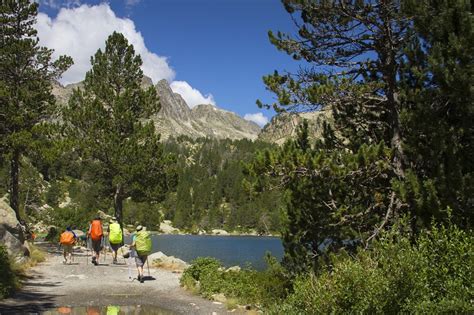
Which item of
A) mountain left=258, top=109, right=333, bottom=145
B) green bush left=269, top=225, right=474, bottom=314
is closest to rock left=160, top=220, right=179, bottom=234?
mountain left=258, top=109, right=333, bottom=145

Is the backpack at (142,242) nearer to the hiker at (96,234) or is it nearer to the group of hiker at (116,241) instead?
the group of hiker at (116,241)

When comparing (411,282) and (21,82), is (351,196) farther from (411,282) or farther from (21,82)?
(21,82)

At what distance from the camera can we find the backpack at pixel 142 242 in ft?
51.2

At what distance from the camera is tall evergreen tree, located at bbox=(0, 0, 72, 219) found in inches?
973

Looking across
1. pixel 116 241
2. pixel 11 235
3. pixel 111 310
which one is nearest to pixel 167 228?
pixel 116 241

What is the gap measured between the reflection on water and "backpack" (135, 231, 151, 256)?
3.60 metres

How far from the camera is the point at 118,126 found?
32250 mm

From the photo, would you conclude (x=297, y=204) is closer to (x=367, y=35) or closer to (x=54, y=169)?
(x=367, y=35)

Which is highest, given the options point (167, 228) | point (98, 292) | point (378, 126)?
point (378, 126)

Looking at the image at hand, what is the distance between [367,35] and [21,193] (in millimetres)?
61398

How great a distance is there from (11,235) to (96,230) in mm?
3295

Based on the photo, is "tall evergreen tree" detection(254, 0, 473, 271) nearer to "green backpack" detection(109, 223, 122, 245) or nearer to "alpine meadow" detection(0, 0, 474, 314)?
"alpine meadow" detection(0, 0, 474, 314)

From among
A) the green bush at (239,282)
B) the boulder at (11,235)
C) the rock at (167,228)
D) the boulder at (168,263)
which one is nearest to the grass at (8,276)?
the boulder at (11,235)

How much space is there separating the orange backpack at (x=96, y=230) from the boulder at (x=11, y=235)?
112 inches
